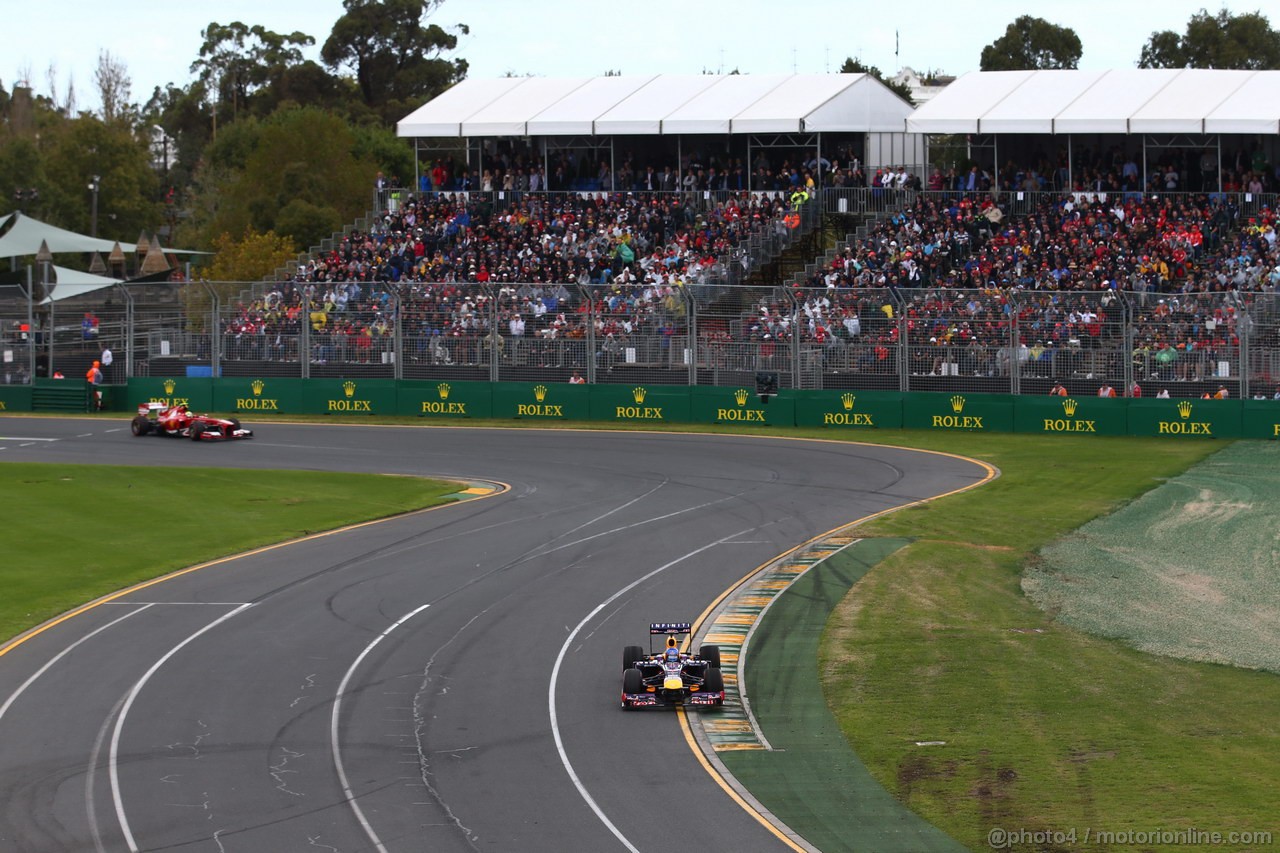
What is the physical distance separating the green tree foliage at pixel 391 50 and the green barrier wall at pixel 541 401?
75.1 meters

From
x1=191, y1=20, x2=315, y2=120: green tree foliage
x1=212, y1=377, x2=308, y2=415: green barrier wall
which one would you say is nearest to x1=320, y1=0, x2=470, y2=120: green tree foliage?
x1=191, y1=20, x2=315, y2=120: green tree foliage

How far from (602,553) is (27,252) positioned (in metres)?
56.8

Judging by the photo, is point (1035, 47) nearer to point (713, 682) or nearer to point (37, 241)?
point (37, 241)

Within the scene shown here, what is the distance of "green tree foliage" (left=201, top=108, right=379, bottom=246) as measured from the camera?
9088 centimetres

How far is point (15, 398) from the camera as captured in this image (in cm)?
5697

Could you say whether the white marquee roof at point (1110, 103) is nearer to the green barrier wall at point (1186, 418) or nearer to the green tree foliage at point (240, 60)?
the green barrier wall at point (1186, 418)

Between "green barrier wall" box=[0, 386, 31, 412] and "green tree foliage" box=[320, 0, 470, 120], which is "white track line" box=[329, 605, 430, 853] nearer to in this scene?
"green barrier wall" box=[0, 386, 31, 412]

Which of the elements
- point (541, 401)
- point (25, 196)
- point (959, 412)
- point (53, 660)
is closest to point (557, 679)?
point (53, 660)

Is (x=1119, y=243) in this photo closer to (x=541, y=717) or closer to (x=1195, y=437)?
(x=1195, y=437)

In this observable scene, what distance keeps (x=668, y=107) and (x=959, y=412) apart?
2421cm

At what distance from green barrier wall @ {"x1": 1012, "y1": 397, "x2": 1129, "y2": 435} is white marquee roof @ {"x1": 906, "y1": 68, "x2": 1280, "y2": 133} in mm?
15597

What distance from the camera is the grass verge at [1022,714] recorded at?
700 inches

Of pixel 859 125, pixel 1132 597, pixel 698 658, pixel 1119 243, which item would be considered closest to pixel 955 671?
pixel 698 658

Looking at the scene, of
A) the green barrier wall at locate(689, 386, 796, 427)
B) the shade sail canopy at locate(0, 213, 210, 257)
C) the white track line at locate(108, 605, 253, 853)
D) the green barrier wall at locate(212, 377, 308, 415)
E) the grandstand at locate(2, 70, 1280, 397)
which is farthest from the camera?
the shade sail canopy at locate(0, 213, 210, 257)
